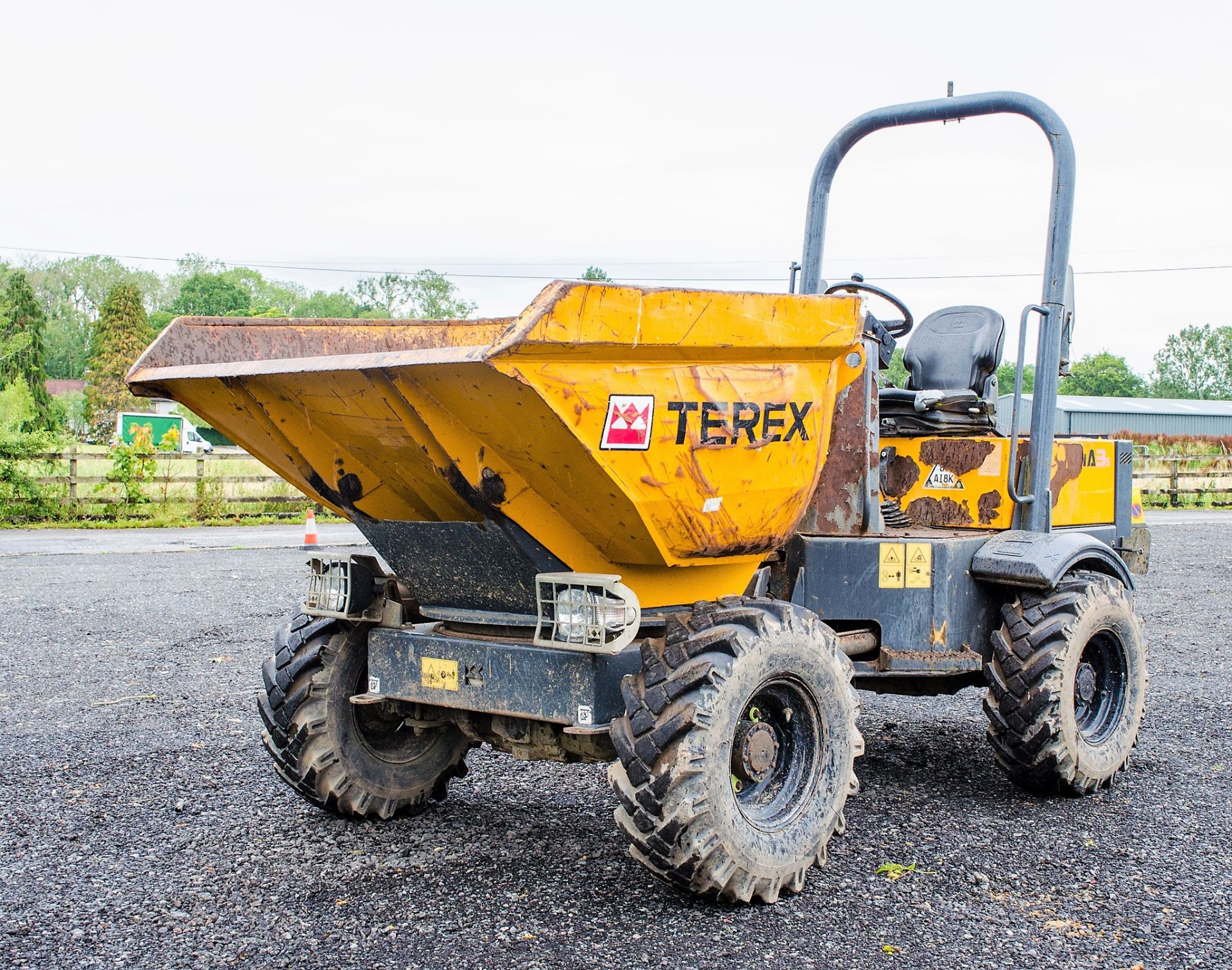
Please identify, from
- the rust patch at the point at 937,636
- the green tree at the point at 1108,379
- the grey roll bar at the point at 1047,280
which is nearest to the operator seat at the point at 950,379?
the grey roll bar at the point at 1047,280

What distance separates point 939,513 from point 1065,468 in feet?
2.36

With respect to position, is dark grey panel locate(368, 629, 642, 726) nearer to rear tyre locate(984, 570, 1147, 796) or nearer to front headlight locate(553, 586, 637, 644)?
front headlight locate(553, 586, 637, 644)

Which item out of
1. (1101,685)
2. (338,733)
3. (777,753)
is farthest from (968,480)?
(338,733)

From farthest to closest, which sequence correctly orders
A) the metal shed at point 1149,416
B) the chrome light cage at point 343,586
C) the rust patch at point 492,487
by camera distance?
the metal shed at point 1149,416 < the chrome light cage at point 343,586 < the rust patch at point 492,487

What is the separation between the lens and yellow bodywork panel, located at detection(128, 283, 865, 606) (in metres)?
3.45

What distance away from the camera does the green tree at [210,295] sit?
3489 inches

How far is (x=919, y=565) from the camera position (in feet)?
16.3

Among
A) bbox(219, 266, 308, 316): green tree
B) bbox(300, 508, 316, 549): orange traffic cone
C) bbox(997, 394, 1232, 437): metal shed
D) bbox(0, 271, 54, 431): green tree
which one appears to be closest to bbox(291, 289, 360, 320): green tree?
bbox(219, 266, 308, 316): green tree

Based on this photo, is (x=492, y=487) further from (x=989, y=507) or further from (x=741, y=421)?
(x=989, y=507)

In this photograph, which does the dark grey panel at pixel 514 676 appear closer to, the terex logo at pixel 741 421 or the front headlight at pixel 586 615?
the front headlight at pixel 586 615

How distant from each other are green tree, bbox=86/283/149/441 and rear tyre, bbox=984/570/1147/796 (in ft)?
213

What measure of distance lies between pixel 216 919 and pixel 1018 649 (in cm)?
331

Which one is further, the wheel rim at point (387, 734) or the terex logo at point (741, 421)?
the wheel rim at point (387, 734)

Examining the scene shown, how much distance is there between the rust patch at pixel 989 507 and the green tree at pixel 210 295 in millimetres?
87496
